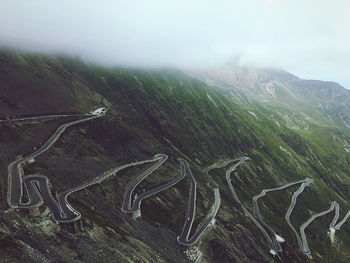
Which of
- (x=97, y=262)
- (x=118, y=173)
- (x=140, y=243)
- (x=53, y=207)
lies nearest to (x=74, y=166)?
(x=118, y=173)

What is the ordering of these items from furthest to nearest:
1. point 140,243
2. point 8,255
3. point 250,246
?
1. point 250,246
2. point 140,243
3. point 8,255

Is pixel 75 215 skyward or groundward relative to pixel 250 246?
skyward

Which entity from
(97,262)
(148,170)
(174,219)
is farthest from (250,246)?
(97,262)

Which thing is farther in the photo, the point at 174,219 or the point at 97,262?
the point at 174,219

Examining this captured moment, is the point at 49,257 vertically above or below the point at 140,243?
above

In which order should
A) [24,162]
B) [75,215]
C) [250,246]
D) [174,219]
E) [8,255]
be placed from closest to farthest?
[8,255] < [75,215] < [24,162] < [174,219] < [250,246]

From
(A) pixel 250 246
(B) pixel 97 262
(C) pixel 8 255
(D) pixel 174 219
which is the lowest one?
(A) pixel 250 246

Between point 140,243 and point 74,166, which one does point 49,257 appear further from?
point 74,166

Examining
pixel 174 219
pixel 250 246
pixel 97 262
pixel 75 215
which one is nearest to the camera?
pixel 97 262

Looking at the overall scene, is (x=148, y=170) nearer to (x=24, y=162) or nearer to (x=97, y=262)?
(x=24, y=162)
